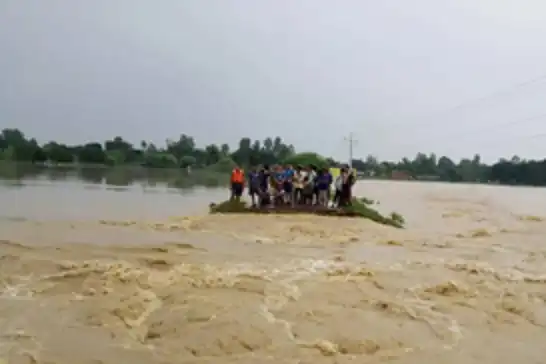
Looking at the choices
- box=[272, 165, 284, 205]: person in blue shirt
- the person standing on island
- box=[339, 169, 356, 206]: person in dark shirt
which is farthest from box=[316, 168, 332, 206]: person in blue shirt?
the person standing on island

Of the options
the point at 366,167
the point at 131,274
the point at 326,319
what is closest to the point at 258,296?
the point at 326,319

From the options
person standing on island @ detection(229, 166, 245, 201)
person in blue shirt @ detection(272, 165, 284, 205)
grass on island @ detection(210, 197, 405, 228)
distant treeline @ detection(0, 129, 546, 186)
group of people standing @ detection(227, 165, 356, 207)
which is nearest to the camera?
grass on island @ detection(210, 197, 405, 228)

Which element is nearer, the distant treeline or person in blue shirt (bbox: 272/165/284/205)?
person in blue shirt (bbox: 272/165/284/205)

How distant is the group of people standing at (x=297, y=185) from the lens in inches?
806

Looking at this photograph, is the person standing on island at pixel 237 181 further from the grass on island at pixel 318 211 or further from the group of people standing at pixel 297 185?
the group of people standing at pixel 297 185

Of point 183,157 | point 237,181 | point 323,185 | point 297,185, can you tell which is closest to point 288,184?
point 297,185

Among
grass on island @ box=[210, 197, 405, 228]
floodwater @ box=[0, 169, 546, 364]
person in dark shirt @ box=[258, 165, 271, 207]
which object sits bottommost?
floodwater @ box=[0, 169, 546, 364]

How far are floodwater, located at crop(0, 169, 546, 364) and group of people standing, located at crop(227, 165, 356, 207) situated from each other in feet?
14.2

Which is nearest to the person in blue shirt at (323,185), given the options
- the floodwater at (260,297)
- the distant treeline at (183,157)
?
the floodwater at (260,297)

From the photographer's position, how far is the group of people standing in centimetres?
2048

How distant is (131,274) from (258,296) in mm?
2200

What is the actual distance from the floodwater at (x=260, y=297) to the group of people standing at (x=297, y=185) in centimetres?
432

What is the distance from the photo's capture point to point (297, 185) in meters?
20.6

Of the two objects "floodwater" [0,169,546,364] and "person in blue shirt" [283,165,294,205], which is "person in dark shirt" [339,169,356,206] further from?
"floodwater" [0,169,546,364]
